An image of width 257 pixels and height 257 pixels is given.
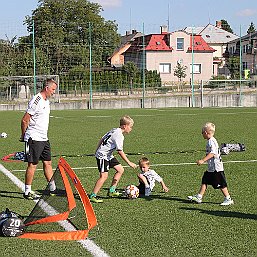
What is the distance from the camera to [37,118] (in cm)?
1002

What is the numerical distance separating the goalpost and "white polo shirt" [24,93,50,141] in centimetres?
3559

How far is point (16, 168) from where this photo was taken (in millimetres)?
13398

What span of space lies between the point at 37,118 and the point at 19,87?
3759 centimetres

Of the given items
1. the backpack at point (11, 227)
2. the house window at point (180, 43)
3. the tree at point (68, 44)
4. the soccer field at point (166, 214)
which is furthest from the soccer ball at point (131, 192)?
the house window at point (180, 43)

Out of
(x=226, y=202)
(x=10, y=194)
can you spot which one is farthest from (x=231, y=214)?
(x=10, y=194)

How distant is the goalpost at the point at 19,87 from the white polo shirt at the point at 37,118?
35.6 metres

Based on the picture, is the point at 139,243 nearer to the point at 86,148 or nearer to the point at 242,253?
the point at 242,253

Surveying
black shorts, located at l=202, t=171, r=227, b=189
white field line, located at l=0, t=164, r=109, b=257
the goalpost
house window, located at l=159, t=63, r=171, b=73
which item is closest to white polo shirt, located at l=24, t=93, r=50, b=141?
white field line, located at l=0, t=164, r=109, b=257

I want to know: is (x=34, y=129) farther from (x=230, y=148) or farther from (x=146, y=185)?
(x=230, y=148)

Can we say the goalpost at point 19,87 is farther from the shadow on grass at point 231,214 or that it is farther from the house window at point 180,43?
the shadow on grass at point 231,214

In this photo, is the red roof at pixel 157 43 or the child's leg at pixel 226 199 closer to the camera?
the child's leg at pixel 226 199

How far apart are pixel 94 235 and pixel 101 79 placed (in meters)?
41.2

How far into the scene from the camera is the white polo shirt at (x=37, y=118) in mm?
9951

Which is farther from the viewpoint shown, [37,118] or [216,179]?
[37,118]
